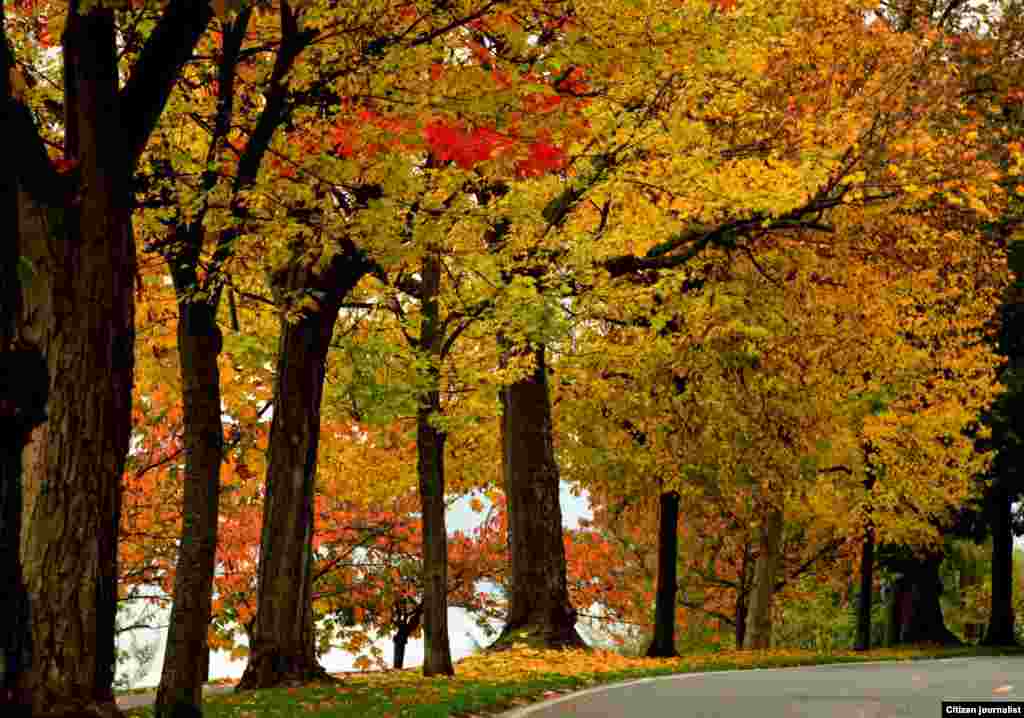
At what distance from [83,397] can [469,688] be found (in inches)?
285

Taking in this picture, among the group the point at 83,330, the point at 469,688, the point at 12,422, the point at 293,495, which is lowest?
the point at 469,688

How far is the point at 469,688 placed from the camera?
1532 centimetres

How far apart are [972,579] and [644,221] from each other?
33.4 meters

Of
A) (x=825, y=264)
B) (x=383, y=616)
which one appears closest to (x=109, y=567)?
(x=825, y=264)

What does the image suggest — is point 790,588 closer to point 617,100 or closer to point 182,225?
point 617,100

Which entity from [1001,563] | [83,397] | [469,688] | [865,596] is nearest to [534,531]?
[469,688]

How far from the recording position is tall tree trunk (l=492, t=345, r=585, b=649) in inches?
920

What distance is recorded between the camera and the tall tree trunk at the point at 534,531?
23.4m

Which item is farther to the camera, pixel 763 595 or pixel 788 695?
pixel 763 595

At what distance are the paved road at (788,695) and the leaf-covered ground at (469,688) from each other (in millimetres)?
587

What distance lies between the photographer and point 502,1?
11773 millimetres

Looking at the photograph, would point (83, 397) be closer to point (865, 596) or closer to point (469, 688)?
point (469, 688)

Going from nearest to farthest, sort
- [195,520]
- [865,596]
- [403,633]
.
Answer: [195,520] < [865,596] < [403,633]

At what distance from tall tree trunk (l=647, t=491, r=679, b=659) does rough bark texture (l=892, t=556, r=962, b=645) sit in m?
11.7
